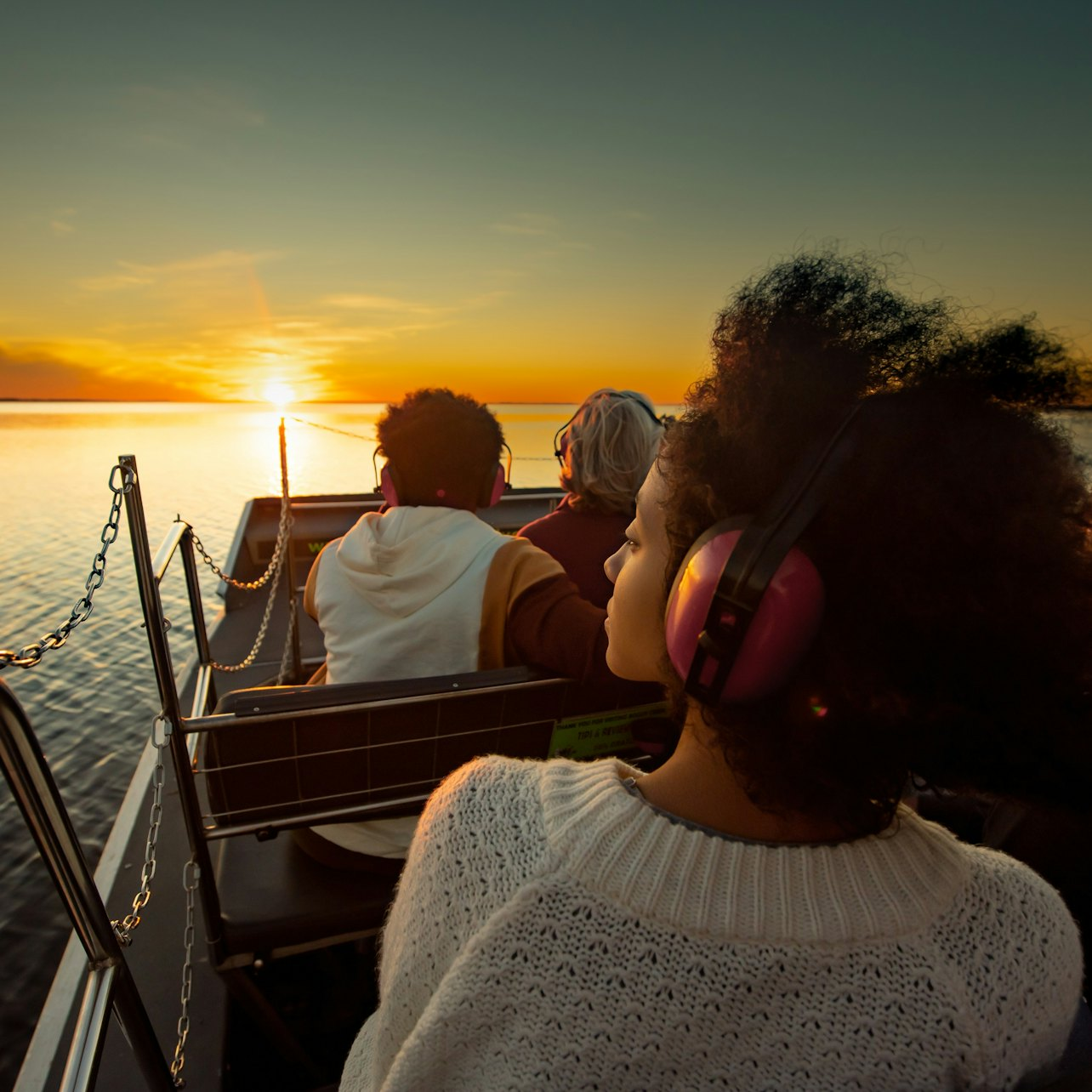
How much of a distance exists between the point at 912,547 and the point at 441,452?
155cm

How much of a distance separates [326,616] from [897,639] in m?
1.67

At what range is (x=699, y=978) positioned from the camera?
61 centimetres

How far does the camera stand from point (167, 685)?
1.50m

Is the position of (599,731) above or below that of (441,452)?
below

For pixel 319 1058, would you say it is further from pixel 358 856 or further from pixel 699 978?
pixel 699 978

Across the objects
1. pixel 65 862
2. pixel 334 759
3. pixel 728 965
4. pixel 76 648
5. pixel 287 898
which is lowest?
pixel 76 648

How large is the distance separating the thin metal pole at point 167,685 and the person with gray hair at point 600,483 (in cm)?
127

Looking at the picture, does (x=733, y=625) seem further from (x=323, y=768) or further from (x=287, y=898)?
(x=287, y=898)

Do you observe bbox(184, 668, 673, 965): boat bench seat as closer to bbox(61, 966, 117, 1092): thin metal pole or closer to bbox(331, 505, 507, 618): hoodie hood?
bbox(331, 505, 507, 618): hoodie hood

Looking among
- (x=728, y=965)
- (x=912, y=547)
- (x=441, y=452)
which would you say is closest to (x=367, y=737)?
(x=441, y=452)

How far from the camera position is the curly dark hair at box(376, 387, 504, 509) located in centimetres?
197

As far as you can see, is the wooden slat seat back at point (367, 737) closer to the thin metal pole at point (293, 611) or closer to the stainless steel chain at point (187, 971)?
the stainless steel chain at point (187, 971)

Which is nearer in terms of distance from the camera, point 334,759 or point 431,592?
point 334,759

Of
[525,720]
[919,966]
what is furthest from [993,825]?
[919,966]
